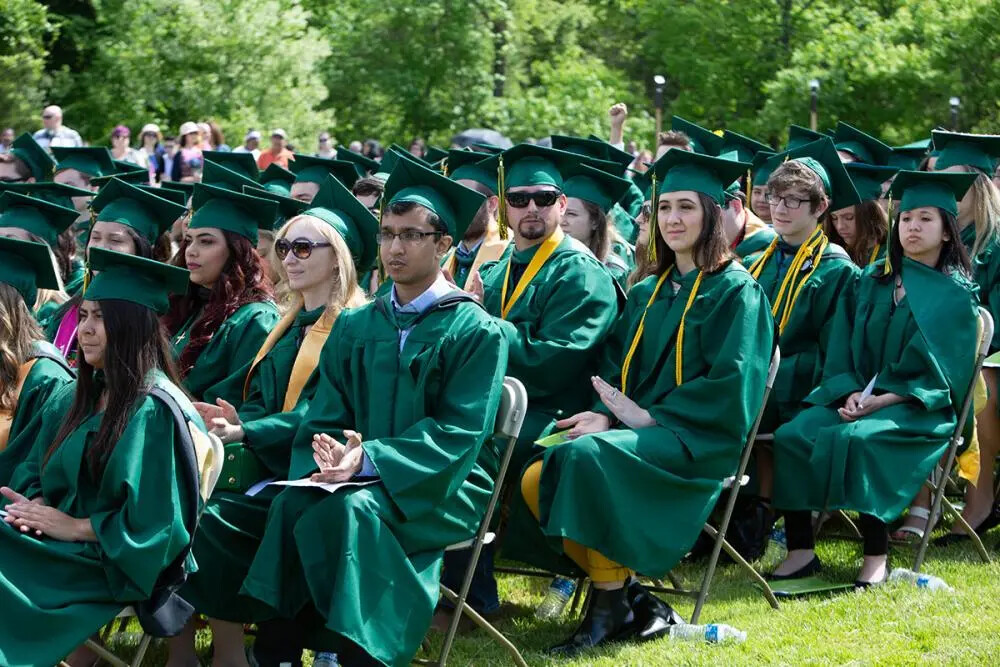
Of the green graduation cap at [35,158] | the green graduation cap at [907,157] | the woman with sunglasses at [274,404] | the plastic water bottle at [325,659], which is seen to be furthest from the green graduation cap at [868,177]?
the green graduation cap at [35,158]

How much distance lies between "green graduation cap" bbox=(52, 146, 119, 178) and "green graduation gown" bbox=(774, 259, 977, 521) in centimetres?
581

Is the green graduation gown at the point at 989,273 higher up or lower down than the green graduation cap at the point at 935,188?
lower down

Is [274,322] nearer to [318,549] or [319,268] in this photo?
[319,268]

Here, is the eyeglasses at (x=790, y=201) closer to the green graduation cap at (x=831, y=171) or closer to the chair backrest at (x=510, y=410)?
the green graduation cap at (x=831, y=171)

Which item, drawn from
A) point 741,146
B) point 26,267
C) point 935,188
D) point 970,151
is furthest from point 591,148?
point 26,267

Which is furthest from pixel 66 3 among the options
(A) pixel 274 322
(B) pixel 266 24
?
(A) pixel 274 322

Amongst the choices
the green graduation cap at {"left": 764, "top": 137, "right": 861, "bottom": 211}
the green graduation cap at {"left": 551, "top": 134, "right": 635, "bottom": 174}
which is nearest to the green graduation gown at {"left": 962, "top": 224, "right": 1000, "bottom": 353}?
the green graduation cap at {"left": 764, "top": 137, "right": 861, "bottom": 211}

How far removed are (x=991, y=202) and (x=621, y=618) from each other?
3542mm

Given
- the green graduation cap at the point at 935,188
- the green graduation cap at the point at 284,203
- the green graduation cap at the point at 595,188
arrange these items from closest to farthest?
the green graduation cap at the point at 935,188
the green graduation cap at the point at 284,203
the green graduation cap at the point at 595,188

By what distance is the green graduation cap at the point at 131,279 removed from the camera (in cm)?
477

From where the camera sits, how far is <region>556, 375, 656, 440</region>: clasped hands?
5922mm

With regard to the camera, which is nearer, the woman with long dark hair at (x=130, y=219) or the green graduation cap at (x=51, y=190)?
the woman with long dark hair at (x=130, y=219)

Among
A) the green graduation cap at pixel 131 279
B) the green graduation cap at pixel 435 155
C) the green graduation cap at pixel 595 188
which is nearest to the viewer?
the green graduation cap at pixel 131 279

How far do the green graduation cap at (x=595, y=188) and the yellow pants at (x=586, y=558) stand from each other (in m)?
2.34
